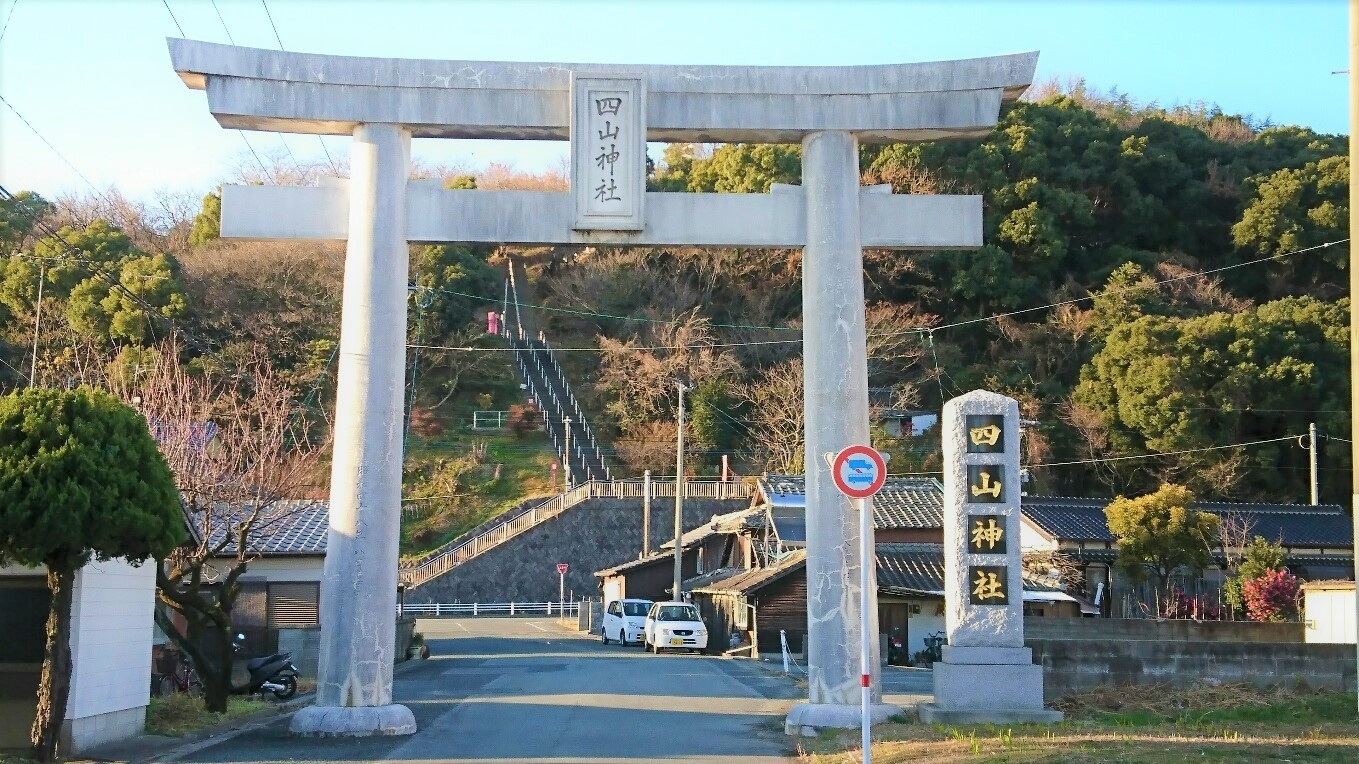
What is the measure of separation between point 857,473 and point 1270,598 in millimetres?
20588

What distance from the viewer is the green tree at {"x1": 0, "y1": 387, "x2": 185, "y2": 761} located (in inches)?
455

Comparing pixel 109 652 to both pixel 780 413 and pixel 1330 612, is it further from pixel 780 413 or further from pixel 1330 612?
pixel 780 413

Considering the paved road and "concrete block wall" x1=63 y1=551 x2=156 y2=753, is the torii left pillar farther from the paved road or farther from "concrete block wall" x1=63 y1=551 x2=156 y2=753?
"concrete block wall" x1=63 y1=551 x2=156 y2=753

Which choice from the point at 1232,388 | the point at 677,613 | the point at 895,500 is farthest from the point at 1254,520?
the point at 677,613

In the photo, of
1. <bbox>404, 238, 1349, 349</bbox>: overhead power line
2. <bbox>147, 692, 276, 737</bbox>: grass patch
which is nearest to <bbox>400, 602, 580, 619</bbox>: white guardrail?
<bbox>404, 238, 1349, 349</bbox>: overhead power line

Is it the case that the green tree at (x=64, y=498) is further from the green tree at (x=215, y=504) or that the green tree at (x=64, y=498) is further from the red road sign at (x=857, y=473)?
the red road sign at (x=857, y=473)

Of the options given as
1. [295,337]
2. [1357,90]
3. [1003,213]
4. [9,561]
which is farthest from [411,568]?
[1357,90]

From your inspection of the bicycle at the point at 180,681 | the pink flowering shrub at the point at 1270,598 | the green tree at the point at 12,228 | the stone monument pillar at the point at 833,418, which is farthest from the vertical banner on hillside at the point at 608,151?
the green tree at the point at 12,228

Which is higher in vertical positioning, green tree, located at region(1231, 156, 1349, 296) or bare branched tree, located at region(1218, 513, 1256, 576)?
green tree, located at region(1231, 156, 1349, 296)

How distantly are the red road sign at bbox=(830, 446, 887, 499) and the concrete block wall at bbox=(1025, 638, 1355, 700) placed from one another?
6535 millimetres

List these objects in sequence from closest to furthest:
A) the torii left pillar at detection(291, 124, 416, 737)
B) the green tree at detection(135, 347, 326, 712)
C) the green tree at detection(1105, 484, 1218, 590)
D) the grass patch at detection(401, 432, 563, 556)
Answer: the torii left pillar at detection(291, 124, 416, 737), the green tree at detection(135, 347, 326, 712), the green tree at detection(1105, 484, 1218, 590), the grass patch at detection(401, 432, 563, 556)

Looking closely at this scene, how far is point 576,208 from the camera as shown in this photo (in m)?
15.1

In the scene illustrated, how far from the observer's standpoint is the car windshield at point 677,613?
126 feet

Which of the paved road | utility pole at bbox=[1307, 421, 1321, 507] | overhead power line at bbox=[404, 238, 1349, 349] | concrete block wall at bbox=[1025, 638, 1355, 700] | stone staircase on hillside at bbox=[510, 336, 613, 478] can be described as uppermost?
overhead power line at bbox=[404, 238, 1349, 349]
